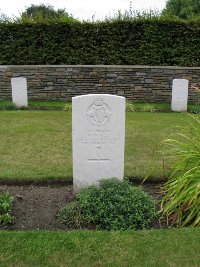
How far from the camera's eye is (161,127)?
8.76 meters

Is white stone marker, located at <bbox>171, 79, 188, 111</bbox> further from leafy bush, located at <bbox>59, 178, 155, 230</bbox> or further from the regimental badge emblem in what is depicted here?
leafy bush, located at <bbox>59, 178, 155, 230</bbox>

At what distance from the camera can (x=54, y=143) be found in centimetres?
724

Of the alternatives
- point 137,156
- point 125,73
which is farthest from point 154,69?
point 137,156

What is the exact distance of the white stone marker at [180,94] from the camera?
36.8 ft

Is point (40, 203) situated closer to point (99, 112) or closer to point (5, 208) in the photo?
point (5, 208)

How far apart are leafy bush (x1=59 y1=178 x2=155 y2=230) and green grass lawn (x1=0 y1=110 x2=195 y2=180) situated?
115 cm

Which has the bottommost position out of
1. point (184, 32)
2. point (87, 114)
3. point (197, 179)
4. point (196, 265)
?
point (196, 265)

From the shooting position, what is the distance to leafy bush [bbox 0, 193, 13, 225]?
4137 mm

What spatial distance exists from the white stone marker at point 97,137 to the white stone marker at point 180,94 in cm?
690

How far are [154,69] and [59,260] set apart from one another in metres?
9.59

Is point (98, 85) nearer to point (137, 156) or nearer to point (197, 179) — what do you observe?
point (137, 156)

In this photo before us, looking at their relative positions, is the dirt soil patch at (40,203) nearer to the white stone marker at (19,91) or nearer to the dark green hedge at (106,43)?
the white stone marker at (19,91)

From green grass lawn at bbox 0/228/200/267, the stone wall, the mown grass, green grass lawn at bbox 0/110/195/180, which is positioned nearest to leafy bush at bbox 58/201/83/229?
green grass lawn at bbox 0/228/200/267

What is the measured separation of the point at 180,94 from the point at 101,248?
8.24m
